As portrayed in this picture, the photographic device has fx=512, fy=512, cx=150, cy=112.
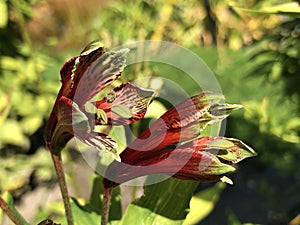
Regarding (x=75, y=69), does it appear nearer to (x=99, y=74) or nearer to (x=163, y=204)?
(x=99, y=74)

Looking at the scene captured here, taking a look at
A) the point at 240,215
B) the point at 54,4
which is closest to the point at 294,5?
the point at 240,215

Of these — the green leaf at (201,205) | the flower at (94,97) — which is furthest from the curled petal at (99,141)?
the green leaf at (201,205)

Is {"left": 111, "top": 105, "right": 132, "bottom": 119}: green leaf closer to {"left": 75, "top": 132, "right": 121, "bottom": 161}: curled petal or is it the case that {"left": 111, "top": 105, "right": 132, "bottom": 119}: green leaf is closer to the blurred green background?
{"left": 75, "top": 132, "right": 121, "bottom": 161}: curled petal

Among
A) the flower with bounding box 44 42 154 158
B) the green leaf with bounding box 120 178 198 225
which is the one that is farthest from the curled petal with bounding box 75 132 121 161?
the green leaf with bounding box 120 178 198 225

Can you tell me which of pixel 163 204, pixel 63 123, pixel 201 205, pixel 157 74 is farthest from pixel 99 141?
pixel 157 74

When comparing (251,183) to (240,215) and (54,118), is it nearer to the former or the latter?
(240,215)

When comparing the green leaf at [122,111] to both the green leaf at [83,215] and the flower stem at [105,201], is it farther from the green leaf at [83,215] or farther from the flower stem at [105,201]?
the green leaf at [83,215]
